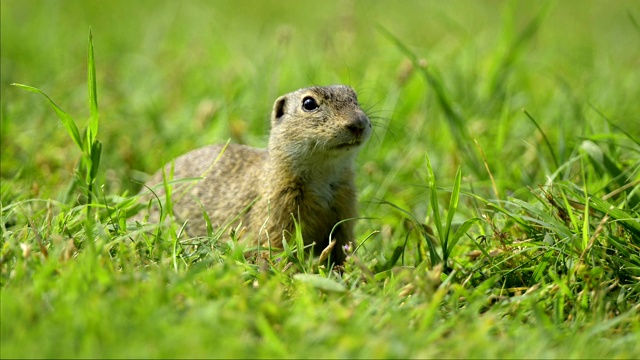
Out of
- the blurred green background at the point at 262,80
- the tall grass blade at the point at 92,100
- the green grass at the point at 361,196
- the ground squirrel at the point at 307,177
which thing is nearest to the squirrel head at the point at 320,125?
the ground squirrel at the point at 307,177

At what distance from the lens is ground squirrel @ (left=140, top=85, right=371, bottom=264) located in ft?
13.3

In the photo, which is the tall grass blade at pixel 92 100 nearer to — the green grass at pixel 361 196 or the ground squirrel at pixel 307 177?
the green grass at pixel 361 196

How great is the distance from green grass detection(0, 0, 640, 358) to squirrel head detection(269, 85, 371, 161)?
0.38 meters

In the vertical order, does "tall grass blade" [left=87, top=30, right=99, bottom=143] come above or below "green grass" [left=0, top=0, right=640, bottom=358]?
above

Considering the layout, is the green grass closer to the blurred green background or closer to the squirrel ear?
the blurred green background

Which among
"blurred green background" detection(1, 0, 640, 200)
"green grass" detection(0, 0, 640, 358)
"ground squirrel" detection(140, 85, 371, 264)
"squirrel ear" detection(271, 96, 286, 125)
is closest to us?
"green grass" detection(0, 0, 640, 358)

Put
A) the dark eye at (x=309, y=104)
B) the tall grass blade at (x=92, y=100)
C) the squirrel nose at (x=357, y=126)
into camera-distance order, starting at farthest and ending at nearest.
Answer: the dark eye at (x=309, y=104), the squirrel nose at (x=357, y=126), the tall grass blade at (x=92, y=100)

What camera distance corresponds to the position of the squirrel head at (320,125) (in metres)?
3.98

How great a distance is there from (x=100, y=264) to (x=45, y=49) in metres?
4.60

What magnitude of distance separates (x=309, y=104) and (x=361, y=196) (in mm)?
878

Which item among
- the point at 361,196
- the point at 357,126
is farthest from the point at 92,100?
the point at 361,196

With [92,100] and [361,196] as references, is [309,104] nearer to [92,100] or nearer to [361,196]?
[361,196]

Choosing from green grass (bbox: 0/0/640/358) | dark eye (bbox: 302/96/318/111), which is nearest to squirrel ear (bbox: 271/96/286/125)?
dark eye (bbox: 302/96/318/111)

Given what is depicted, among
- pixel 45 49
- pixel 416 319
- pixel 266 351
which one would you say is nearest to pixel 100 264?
pixel 266 351
